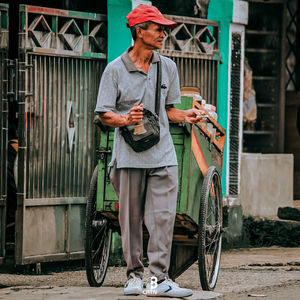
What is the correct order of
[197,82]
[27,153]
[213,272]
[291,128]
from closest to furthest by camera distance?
[213,272], [27,153], [197,82], [291,128]

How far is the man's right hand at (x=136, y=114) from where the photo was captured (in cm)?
566

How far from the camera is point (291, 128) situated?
38.1ft

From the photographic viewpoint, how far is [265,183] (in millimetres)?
10844

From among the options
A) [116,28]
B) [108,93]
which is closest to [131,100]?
[108,93]

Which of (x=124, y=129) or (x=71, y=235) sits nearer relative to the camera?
(x=124, y=129)

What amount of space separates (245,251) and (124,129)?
4.66 m

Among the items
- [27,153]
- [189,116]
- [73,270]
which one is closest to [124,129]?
[189,116]

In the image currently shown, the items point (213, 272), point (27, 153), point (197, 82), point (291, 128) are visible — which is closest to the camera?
point (213, 272)

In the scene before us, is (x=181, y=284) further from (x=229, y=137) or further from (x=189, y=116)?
(x=229, y=137)

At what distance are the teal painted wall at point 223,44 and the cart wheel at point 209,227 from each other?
3130 mm

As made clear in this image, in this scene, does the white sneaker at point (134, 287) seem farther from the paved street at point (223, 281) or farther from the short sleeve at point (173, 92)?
the short sleeve at point (173, 92)

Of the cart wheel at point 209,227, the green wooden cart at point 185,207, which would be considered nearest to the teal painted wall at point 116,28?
the green wooden cart at point 185,207

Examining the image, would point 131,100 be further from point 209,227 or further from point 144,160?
point 209,227

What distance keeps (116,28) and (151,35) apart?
307 cm
